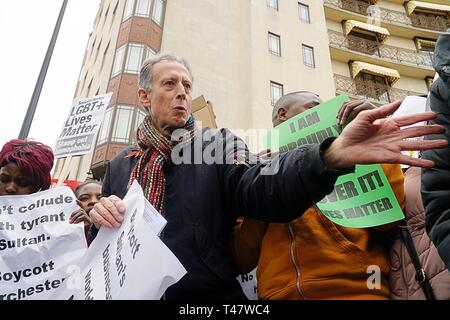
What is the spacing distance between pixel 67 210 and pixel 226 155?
120 centimetres

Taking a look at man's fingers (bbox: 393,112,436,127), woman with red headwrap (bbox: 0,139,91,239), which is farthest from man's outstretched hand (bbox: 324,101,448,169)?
woman with red headwrap (bbox: 0,139,91,239)

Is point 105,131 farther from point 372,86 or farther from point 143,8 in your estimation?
point 372,86

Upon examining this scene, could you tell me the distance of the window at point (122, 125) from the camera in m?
12.7

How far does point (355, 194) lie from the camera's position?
1.67m

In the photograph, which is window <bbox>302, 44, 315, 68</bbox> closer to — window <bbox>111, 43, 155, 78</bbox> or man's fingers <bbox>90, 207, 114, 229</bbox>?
window <bbox>111, 43, 155, 78</bbox>

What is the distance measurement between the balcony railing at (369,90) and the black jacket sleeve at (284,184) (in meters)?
18.6

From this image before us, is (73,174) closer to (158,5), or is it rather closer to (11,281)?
(158,5)

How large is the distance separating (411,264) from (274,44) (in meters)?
16.5

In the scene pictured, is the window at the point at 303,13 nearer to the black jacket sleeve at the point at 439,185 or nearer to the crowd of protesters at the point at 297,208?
the crowd of protesters at the point at 297,208

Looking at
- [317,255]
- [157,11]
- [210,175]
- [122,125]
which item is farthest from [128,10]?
[317,255]

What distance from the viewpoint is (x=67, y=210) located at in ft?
7.73

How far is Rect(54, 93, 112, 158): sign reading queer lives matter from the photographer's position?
5.18 m

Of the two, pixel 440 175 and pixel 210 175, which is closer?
pixel 440 175

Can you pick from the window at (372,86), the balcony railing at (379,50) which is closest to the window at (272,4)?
the balcony railing at (379,50)
